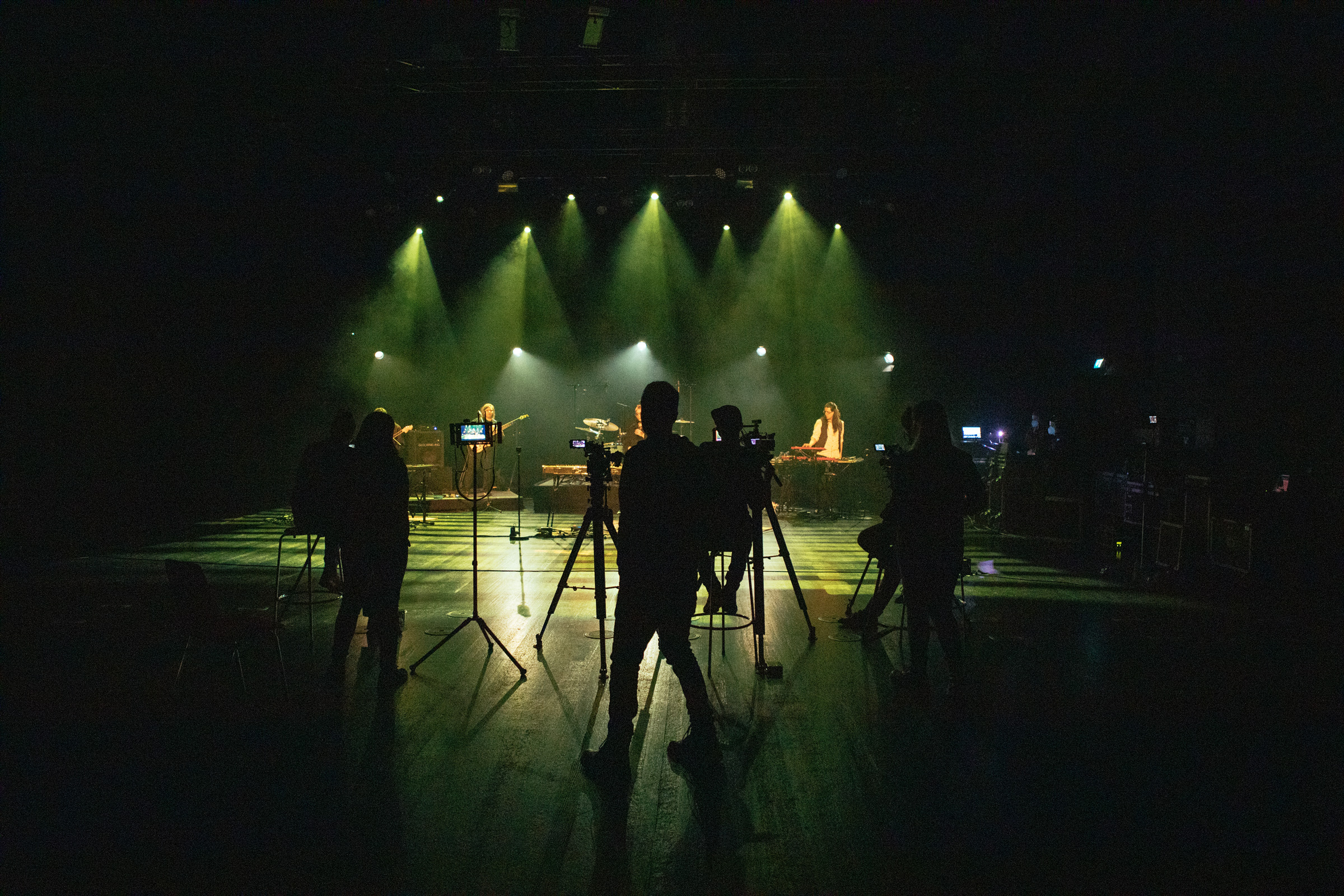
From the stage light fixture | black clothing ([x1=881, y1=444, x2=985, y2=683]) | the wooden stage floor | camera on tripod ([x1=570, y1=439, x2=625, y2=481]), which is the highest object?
the stage light fixture

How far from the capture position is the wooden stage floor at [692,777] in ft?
7.14

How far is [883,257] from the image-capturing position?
1355 centimetres

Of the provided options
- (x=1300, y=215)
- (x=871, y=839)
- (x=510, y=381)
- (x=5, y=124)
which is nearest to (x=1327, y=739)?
(x=871, y=839)

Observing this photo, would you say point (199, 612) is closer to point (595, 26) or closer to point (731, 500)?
point (731, 500)

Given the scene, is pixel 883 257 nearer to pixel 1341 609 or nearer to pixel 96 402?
pixel 1341 609

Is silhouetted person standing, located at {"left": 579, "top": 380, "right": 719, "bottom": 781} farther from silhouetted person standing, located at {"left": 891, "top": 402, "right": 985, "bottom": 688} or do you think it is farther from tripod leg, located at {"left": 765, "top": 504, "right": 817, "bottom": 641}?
tripod leg, located at {"left": 765, "top": 504, "right": 817, "bottom": 641}

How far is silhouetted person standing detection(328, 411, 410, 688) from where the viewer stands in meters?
3.67

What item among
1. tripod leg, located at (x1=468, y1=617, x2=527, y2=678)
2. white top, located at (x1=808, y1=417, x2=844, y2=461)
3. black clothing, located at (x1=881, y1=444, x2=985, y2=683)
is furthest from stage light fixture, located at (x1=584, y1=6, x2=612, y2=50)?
white top, located at (x1=808, y1=417, x2=844, y2=461)

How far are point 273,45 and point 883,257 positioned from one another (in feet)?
34.3

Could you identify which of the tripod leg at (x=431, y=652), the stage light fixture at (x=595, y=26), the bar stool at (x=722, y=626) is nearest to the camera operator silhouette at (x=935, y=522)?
the bar stool at (x=722, y=626)

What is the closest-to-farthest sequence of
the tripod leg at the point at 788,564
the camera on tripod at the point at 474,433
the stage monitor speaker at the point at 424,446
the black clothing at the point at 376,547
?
the black clothing at the point at 376,547 < the tripod leg at the point at 788,564 < the camera on tripod at the point at 474,433 < the stage monitor speaker at the point at 424,446

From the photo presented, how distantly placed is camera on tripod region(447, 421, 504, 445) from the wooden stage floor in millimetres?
1330

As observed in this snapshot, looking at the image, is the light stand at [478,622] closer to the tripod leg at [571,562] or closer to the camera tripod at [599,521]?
the tripod leg at [571,562]

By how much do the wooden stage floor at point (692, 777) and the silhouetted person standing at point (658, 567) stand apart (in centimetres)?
26
